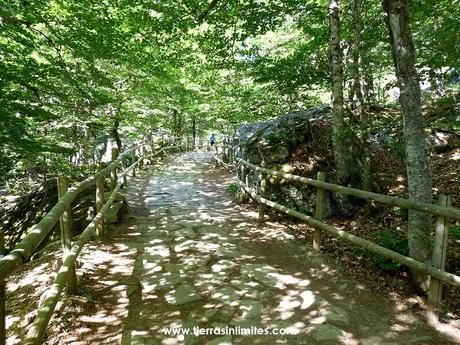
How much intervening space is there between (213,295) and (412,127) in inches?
124

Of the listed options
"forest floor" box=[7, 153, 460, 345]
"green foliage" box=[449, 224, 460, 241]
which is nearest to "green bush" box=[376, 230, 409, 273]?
"forest floor" box=[7, 153, 460, 345]

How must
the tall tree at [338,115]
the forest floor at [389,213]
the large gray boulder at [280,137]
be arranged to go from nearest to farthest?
the forest floor at [389,213]
the tall tree at [338,115]
the large gray boulder at [280,137]

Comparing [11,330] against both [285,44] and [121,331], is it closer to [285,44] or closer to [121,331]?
[121,331]

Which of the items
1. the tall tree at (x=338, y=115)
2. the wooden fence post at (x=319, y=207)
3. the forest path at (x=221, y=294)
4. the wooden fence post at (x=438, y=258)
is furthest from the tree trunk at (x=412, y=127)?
the tall tree at (x=338, y=115)

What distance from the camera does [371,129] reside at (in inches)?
435

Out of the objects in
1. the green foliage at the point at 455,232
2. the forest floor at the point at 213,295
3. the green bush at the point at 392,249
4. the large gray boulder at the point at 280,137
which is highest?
the large gray boulder at the point at 280,137

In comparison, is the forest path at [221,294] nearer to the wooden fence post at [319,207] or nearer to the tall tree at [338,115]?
the wooden fence post at [319,207]

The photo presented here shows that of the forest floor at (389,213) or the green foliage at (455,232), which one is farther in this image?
the green foliage at (455,232)

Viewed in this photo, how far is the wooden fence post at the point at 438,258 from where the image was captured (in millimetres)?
3484

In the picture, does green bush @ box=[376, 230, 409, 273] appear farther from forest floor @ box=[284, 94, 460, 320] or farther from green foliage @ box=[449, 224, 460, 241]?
green foliage @ box=[449, 224, 460, 241]

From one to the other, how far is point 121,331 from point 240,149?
758 centimetres

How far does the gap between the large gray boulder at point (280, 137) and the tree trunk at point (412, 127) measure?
4.61 m

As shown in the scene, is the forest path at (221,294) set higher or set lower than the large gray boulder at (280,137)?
lower

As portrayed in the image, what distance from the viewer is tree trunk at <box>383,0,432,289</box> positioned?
12.9 ft
